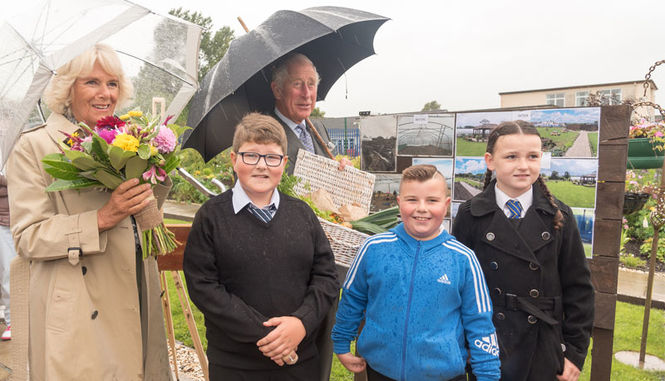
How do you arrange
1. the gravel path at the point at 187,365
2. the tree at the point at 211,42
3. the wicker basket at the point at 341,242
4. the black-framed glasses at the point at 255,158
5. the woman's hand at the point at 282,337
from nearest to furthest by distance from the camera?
the woman's hand at the point at 282,337 → the black-framed glasses at the point at 255,158 → the wicker basket at the point at 341,242 → the gravel path at the point at 187,365 → the tree at the point at 211,42

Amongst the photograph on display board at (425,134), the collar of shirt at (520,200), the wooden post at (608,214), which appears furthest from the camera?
the photograph on display board at (425,134)

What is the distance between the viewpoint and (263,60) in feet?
7.72

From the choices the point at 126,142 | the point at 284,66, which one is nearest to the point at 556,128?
the point at 284,66

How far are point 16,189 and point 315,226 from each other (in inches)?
50.2

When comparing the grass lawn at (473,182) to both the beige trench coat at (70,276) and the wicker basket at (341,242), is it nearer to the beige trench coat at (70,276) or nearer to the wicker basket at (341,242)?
the wicker basket at (341,242)

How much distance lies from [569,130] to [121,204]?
7.83 ft

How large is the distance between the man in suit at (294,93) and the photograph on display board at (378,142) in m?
0.40

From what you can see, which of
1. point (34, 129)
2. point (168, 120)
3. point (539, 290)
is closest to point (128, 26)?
point (168, 120)

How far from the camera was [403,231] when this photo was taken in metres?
1.91

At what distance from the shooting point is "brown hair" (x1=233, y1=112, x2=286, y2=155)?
188 cm

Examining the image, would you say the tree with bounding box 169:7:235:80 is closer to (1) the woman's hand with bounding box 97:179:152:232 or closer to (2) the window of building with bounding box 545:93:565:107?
(2) the window of building with bounding box 545:93:565:107

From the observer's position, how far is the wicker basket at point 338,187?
7.23 ft

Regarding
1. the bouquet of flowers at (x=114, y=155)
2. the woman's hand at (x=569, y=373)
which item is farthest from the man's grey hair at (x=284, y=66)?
the woman's hand at (x=569, y=373)

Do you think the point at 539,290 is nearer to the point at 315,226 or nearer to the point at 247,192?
the point at 315,226
